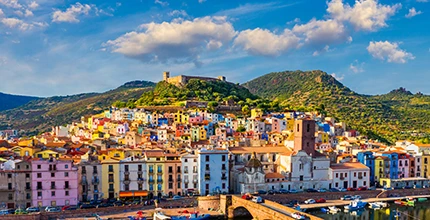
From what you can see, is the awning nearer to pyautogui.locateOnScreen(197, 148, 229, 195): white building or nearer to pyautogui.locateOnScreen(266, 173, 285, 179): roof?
pyautogui.locateOnScreen(197, 148, 229, 195): white building

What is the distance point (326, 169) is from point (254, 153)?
11.1 metres

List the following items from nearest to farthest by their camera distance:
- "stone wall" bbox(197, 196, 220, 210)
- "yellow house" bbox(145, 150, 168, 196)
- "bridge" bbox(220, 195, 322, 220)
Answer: "bridge" bbox(220, 195, 322, 220)
"stone wall" bbox(197, 196, 220, 210)
"yellow house" bbox(145, 150, 168, 196)

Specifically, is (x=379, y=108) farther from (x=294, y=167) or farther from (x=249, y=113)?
(x=294, y=167)

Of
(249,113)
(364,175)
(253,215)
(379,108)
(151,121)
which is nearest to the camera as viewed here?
(253,215)

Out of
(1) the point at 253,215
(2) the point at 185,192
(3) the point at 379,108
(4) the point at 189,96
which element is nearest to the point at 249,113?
(4) the point at 189,96

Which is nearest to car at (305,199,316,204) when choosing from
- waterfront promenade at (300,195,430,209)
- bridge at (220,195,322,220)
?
waterfront promenade at (300,195,430,209)

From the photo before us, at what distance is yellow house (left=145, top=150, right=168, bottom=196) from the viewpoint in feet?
189

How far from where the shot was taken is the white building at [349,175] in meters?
65.9

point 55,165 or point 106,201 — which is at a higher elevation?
point 55,165

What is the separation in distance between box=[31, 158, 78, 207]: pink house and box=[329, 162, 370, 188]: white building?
35.0 meters

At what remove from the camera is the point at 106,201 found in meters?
54.5

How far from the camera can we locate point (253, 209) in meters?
49.6

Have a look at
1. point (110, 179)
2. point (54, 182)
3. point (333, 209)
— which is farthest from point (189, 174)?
point (333, 209)

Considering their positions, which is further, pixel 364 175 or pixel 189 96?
pixel 189 96
